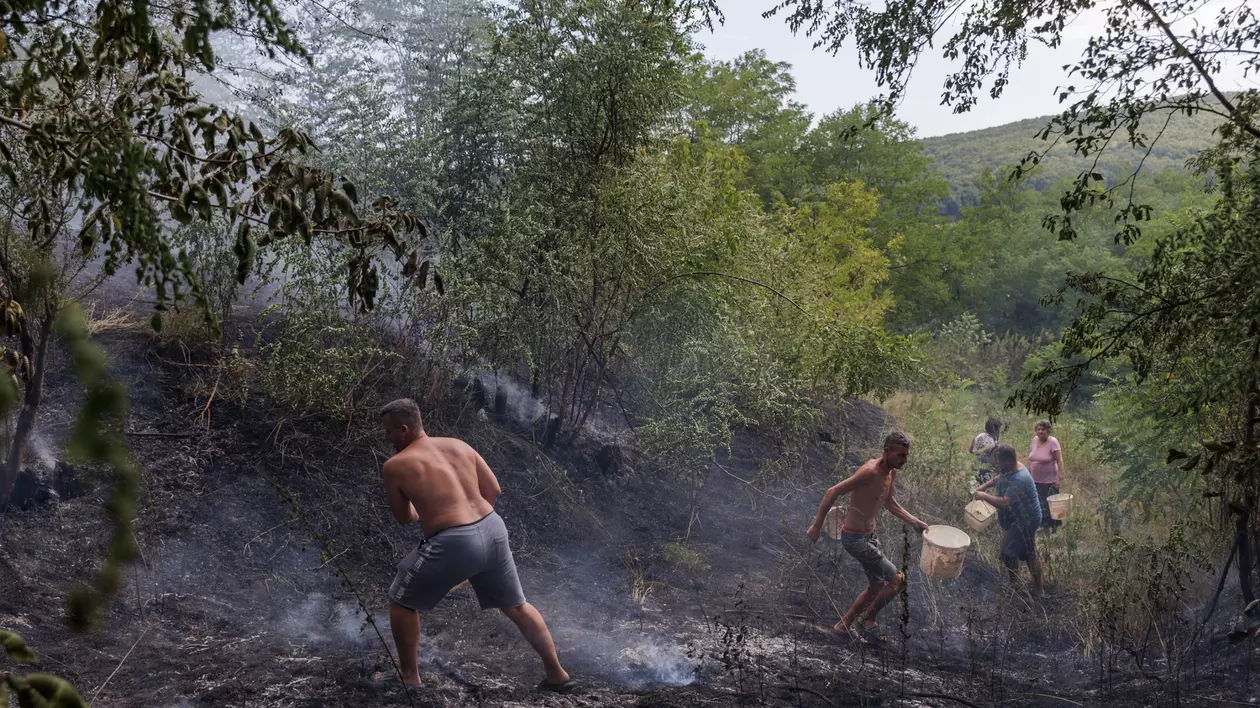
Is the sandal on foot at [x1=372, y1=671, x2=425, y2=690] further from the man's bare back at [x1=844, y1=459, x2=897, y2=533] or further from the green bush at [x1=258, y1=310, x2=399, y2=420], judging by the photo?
the man's bare back at [x1=844, y1=459, x2=897, y2=533]

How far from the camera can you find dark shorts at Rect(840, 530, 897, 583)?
293 inches

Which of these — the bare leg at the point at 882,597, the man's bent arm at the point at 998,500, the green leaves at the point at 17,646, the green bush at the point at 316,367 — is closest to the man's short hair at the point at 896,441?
the bare leg at the point at 882,597

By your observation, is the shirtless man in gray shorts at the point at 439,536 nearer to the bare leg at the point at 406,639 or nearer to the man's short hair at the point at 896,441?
the bare leg at the point at 406,639

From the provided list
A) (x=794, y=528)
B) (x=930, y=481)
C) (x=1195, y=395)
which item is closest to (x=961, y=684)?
(x=1195, y=395)

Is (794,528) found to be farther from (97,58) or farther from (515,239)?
(97,58)

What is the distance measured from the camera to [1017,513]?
9156mm

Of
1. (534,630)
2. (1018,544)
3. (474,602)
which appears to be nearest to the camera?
(534,630)

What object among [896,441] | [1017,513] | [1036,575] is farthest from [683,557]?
[1036,575]

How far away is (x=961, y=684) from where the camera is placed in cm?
692

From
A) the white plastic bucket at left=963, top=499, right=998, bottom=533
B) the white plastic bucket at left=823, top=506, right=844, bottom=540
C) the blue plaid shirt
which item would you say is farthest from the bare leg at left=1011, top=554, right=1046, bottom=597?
the white plastic bucket at left=823, top=506, right=844, bottom=540

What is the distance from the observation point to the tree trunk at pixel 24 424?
6.89 m

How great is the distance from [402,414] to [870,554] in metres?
3.86

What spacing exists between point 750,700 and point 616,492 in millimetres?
4644

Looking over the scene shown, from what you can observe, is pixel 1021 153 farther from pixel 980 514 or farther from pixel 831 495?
pixel 831 495
